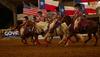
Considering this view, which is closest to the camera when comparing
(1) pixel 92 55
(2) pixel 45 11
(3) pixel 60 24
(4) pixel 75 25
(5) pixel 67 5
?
(1) pixel 92 55

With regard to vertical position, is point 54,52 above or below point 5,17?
above

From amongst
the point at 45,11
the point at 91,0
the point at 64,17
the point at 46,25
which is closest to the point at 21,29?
the point at 46,25

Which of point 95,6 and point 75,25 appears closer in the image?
point 75,25

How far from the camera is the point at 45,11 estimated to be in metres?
35.3

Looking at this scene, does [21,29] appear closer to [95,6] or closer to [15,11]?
[95,6]

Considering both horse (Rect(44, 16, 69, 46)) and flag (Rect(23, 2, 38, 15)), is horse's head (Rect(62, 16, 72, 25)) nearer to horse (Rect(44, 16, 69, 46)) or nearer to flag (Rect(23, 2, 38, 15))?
horse (Rect(44, 16, 69, 46))

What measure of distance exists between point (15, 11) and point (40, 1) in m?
6.90

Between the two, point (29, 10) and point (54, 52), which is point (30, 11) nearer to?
point (29, 10)

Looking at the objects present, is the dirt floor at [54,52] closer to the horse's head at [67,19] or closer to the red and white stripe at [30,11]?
the horse's head at [67,19]

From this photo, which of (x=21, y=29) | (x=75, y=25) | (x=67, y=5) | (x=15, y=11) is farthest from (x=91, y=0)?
(x=75, y=25)

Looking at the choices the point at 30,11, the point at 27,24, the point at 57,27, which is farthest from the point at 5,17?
the point at 57,27

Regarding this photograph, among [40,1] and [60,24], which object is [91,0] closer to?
[40,1]

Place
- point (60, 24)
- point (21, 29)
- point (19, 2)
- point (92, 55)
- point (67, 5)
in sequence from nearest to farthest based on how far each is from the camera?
point (92, 55), point (60, 24), point (21, 29), point (67, 5), point (19, 2)

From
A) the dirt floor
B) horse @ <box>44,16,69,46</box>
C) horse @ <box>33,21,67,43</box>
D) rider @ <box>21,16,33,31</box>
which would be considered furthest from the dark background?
the dirt floor
